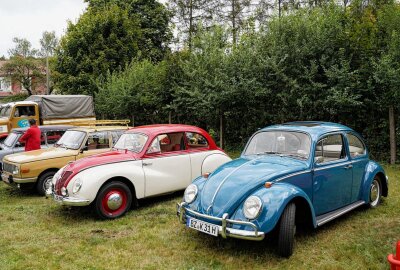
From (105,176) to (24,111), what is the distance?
1117cm

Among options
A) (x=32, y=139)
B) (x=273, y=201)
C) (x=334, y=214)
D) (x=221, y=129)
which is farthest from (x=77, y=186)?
(x=221, y=129)

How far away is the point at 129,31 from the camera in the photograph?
26.2 m

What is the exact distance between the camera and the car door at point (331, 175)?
5.30 metres

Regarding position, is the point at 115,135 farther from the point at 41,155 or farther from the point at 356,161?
the point at 356,161

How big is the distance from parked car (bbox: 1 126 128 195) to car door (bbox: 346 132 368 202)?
553cm

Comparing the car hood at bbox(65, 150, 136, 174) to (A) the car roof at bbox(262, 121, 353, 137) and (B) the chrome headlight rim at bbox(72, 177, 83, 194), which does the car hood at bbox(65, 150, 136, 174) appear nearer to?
(B) the chrome headlight rim at bbox(72, 177, 83, 194)

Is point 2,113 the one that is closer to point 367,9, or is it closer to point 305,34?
point 305,34

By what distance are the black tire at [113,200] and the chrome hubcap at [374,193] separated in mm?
4480

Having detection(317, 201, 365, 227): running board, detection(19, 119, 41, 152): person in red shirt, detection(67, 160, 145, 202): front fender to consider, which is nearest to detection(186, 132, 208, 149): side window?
detection(67, 160, 145, 202): front fender

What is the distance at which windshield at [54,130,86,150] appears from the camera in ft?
28.5

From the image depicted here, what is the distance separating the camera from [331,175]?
18.0 feet

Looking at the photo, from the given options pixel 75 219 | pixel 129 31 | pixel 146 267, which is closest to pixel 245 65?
pixel 75 219

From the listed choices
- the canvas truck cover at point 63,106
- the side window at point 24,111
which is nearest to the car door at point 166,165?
the side window at point 24,111

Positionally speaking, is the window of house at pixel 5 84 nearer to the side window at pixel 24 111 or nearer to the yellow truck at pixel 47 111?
the yellow truck at pixel 47 111
